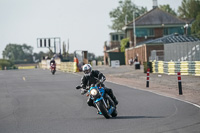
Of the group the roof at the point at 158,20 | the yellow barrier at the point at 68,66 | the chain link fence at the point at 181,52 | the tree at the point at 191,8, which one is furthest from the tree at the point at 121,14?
the chain link fence at the point at 181,52

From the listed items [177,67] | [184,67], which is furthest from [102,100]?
[177,67]

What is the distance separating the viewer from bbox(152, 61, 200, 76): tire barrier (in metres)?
30.8

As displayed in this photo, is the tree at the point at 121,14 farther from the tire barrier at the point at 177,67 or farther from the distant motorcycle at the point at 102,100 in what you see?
the distant motorcycle at the point at 102,100

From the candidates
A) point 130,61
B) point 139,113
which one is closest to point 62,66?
point 130,61

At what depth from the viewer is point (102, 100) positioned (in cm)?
1092

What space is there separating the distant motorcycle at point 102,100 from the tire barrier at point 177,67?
63.3 ft

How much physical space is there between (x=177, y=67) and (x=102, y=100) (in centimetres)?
2341

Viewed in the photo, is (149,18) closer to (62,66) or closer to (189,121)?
(62,66)

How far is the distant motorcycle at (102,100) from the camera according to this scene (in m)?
10.8

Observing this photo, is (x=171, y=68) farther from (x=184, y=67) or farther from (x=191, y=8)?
(x=191, y=8)

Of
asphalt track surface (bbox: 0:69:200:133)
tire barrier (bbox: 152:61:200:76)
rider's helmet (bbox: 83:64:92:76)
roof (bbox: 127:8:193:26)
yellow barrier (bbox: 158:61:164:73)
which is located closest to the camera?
asphalt track surface (bbox: 0:69:200:133)

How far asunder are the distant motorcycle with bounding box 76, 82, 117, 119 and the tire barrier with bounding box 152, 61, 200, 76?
19.3 metres

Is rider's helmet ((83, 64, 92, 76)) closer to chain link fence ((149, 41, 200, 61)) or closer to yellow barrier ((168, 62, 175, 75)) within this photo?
chain link fence ((149, 41, 200, 61))

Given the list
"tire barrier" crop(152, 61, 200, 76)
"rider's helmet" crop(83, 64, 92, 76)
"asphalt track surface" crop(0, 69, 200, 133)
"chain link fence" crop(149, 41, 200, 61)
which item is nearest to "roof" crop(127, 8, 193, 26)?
"chain link fence" crop(149, 41, 200, 61)
